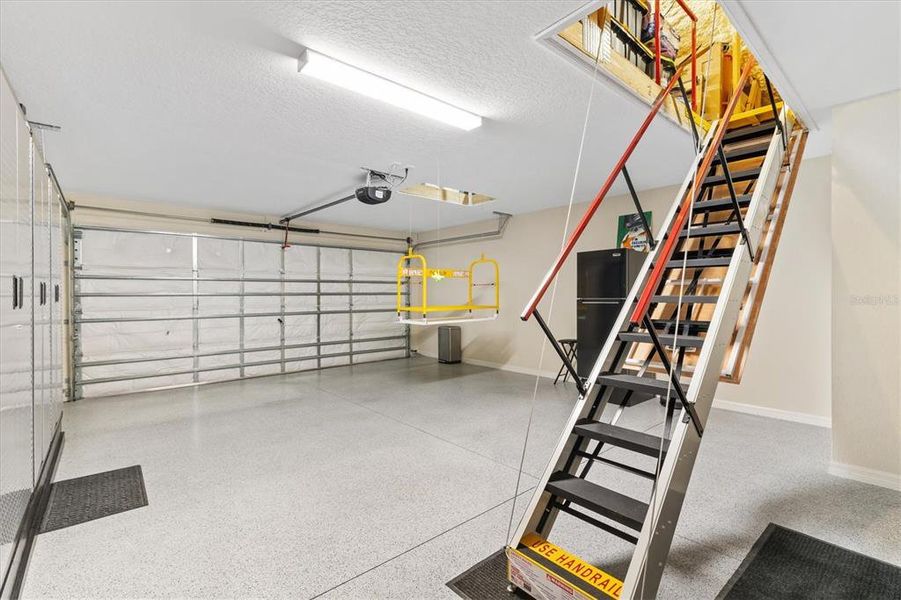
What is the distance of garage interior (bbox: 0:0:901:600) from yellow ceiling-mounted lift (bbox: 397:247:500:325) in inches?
6.1

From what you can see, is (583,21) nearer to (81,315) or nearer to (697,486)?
(697,486)

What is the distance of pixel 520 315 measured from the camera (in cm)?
300

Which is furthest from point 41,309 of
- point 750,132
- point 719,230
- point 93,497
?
point 750,132

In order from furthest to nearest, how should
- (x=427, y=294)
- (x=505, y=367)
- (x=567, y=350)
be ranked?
(x=427, y=294)
(x=505, y=367)
(x=567, y=350)

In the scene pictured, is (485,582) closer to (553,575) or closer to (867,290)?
(553,575)

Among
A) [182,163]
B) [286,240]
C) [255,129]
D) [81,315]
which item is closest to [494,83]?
[255,129]

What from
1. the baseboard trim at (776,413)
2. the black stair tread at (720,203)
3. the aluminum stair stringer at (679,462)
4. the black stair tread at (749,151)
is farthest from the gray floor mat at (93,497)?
the baseboard trim at (776,413)

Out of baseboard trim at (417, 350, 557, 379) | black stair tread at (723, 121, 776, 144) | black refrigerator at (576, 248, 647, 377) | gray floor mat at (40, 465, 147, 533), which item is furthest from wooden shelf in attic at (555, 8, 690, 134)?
baseboard trim at (417, 350, 557, 379)

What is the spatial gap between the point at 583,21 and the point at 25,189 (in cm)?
318

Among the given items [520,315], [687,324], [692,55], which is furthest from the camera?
[520,315]

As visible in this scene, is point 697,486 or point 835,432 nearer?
point 697,486

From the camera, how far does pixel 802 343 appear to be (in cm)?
424

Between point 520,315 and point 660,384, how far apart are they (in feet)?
3.89

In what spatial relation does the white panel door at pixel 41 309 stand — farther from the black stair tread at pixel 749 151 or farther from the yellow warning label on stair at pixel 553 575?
the black stair tread at pixel 749 151
